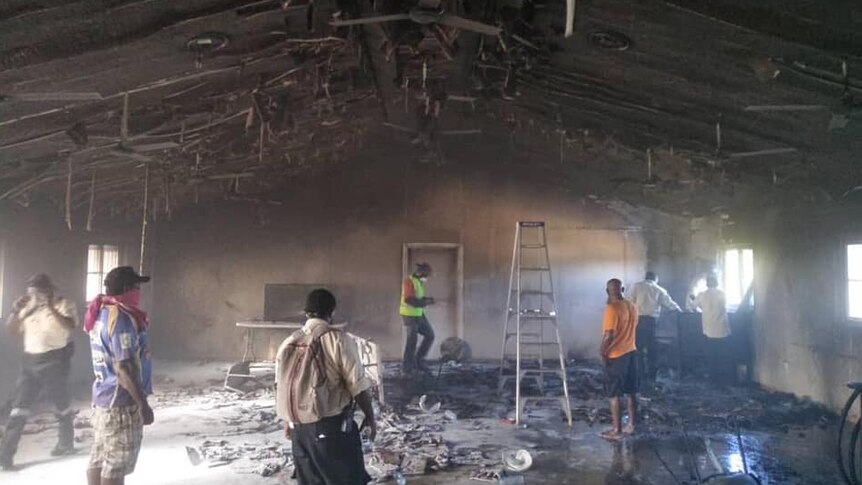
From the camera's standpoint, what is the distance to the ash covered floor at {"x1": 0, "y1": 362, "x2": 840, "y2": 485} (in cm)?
510

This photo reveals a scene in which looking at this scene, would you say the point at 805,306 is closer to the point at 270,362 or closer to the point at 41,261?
the point at 270,362

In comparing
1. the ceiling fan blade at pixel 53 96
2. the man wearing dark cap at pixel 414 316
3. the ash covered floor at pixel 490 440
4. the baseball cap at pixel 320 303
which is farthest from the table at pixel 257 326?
the baseball cap at pixel 320 303

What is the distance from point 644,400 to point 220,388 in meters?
5.85

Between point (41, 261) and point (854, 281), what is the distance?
1014 centimetres

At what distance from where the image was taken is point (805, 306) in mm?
7613

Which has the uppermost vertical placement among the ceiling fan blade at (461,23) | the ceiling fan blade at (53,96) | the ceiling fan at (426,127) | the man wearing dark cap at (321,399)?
the ceiling fan at (426,127)

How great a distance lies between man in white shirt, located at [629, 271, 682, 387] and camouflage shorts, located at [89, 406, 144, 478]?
22.6 feet

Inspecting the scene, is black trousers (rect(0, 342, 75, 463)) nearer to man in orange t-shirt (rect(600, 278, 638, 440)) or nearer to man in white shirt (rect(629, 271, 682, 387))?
man in orange t-shirt (rect(600, 278, 638, 440))

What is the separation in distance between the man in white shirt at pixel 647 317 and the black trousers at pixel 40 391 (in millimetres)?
6965

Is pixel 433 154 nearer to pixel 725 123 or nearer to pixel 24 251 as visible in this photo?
pixel 725 123

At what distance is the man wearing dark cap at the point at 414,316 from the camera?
9312 mm

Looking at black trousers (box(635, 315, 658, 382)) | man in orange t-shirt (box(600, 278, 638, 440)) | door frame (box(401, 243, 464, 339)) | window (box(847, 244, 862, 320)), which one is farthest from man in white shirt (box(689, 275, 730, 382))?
door frame (box(401, 243, 464, 339))

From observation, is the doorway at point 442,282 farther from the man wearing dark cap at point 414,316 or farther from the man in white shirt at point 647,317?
the man in white shirt at point 647,317

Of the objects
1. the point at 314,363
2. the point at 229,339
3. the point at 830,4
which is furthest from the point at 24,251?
the point at 830,4
